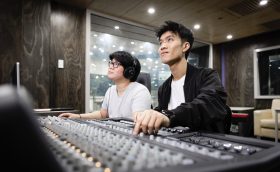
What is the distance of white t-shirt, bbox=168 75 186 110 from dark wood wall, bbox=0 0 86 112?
7.01 ft

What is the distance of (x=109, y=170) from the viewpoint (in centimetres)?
37

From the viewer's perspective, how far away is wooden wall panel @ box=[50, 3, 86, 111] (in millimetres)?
3658

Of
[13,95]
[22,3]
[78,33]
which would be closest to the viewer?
[13,95]

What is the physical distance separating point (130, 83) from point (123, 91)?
12 cm

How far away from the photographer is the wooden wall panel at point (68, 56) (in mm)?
3658

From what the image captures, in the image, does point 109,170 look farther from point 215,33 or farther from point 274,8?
point 215,33

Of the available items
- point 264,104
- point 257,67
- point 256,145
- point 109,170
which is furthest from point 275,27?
point 109,170

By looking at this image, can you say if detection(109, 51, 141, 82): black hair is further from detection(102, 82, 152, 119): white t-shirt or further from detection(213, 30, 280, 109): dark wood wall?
detection(213, 30, 280, 109): dark wood wall

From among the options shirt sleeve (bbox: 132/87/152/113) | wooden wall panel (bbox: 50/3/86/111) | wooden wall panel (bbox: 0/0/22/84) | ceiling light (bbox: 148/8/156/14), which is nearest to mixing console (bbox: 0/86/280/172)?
shirt sleeve (bbox: 132/87/152/113)

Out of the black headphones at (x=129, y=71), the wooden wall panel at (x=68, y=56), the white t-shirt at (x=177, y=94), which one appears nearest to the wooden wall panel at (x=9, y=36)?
the wooden wall panel at (x=68, y=56)

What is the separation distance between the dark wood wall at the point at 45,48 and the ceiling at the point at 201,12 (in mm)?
460

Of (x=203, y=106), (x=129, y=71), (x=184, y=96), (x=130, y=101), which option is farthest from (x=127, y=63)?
(x=203, y=106)

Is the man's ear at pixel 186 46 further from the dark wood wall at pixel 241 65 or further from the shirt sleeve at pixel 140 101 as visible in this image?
the dark wood wall at pixel 241 65

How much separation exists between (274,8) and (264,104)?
9.13 feet
